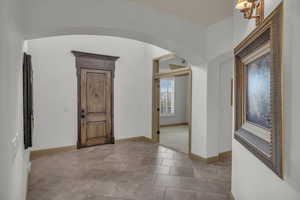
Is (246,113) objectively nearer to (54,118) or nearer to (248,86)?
(248,86)

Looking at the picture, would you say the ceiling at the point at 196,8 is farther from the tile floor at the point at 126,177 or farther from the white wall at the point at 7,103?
the tile floor at the point at 126,177

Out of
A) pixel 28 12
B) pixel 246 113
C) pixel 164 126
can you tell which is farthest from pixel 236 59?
pixel 164 126

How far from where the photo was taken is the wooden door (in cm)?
483

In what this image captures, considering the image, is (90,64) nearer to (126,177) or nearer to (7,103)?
(126,177)

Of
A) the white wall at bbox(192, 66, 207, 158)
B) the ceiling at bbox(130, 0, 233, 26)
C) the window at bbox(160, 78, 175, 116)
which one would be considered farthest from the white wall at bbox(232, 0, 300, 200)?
the window at bbox(160, 78, 175, 116)

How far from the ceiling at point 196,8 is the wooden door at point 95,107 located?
2877 mm

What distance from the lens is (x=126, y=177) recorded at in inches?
122

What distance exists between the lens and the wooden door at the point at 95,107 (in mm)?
4832

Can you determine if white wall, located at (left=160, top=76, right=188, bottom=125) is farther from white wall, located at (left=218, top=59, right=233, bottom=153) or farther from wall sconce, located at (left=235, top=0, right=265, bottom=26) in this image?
wall sconce, located at (left=235, top=0, right=265, bottom=26)

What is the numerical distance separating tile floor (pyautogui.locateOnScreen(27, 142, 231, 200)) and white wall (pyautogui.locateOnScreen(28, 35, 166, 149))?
79 centimetres

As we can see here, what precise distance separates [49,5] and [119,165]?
123 inches

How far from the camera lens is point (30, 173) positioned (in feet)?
10.6

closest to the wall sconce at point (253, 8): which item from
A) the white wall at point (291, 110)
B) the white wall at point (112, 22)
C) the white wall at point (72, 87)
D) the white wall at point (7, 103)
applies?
the white wall at point (291, 110)

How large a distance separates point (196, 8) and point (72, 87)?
3.64m
